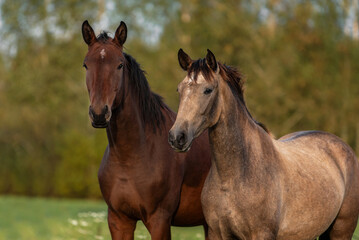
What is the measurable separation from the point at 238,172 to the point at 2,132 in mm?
24288

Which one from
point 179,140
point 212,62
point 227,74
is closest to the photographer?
point 179,140

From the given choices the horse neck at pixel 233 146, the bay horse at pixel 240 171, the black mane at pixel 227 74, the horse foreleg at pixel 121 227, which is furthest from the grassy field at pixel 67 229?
the black mane at pixel 227 74

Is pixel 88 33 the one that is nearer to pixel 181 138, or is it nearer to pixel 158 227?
pixel 181 138

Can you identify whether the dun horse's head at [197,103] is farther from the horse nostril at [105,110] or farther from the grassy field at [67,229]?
the grassy field at [67,229]

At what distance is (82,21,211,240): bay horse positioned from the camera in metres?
5.09

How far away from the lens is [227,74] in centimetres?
467

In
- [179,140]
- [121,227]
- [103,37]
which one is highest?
[103,37]

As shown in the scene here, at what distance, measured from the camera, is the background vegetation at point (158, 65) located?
20.1m

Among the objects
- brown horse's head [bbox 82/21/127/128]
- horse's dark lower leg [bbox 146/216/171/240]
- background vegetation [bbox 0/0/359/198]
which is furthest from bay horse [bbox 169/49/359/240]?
background vegetation [bbox 0/0/359/198]

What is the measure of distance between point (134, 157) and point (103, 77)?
0.91m

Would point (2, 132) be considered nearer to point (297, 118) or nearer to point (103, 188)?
point (297, 118)

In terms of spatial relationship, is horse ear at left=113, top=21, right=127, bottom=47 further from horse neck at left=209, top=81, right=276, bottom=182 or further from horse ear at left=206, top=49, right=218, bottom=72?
horse neck at left=209, top=81, right=276, bottom=182

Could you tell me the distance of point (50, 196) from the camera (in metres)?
26.5

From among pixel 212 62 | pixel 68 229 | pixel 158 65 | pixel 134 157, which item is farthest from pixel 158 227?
pixel 158 65
